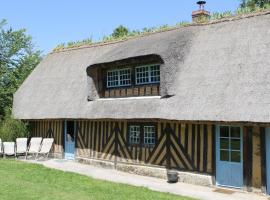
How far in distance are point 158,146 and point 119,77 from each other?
12.0 feet

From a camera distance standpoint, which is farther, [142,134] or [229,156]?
[142,134]

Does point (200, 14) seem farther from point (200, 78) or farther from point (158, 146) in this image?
point (158, 146)

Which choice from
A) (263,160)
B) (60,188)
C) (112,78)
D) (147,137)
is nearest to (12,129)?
(112,78)

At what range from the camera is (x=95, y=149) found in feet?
52.4

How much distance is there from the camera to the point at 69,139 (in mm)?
17844

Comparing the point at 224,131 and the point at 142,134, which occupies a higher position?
the point at 224,131

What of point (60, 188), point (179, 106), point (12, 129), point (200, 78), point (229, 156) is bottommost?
point (60, 188)

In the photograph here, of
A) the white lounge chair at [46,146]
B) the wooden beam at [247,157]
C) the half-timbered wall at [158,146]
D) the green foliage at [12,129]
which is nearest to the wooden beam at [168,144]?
the half-timbered wall at [158,146]

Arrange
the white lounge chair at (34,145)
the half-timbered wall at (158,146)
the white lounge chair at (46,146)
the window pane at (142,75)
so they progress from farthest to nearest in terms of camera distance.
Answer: the white lounge chair at (34,145)
the white lounge chair at (46,146)
the window pane at (142,75)
the half-timbered wall at (158,146)

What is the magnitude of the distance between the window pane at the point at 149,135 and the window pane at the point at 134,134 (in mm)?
332

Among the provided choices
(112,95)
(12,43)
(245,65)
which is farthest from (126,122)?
(12,43)

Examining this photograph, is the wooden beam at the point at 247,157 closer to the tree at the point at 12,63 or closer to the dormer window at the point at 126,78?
the dormer window at the point at 126,78

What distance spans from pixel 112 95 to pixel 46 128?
5.00 metres

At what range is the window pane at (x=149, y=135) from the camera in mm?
13734
